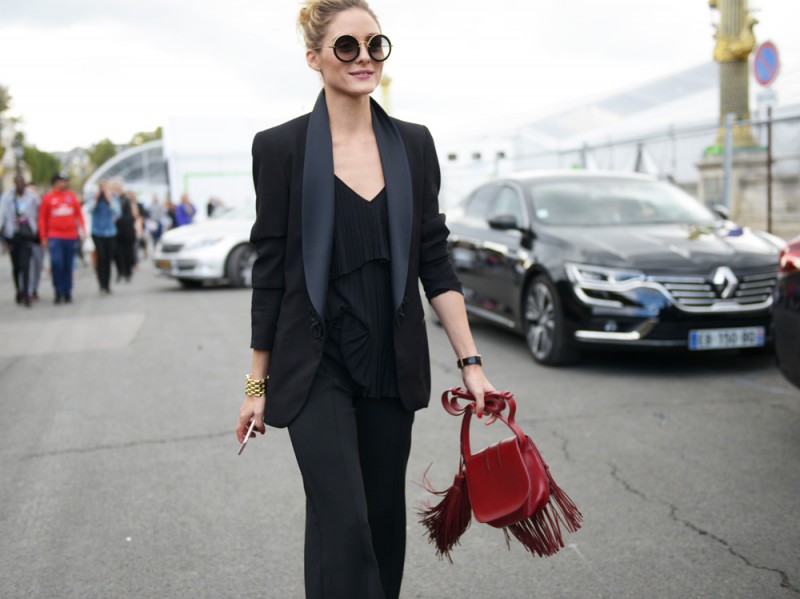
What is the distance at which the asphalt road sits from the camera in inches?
137

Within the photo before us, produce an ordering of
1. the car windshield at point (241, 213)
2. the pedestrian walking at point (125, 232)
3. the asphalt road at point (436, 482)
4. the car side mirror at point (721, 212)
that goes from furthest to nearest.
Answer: the pedestrian walking at point (125, 232) < the car windshield at point (241, 213) < the car side mirror at point (721, 212) < the asphalt road at point (436, 482)

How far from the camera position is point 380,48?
2451 mm

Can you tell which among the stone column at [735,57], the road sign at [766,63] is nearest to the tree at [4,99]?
the stone column at [735,57]

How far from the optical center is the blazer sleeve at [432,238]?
8.34ft

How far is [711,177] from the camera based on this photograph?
1634 centimetres

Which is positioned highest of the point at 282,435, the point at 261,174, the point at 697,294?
the point at 261,174

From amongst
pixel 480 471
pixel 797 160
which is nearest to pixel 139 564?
pixel 480 471

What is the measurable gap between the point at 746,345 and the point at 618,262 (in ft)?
3.64

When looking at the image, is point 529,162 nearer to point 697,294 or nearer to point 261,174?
point 697,294

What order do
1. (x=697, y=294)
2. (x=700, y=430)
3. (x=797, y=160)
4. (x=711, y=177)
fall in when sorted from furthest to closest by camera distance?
(x=711, y=177) < (x=797, y=160) < (x=697, y=294) < (x=700, y=430)

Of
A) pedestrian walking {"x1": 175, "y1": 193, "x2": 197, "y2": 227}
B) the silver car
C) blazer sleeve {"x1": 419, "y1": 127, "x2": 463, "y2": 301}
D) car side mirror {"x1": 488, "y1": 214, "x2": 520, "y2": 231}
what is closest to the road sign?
car side mirror {"x1": 488, "y1": 214, "x2": 520, "y2": 231}

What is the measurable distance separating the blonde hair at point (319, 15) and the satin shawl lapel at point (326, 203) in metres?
0.15

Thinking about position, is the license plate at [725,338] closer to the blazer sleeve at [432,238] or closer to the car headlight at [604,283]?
the car headlight at [604,283]

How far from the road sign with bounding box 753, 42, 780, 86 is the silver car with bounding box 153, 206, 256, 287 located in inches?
318
